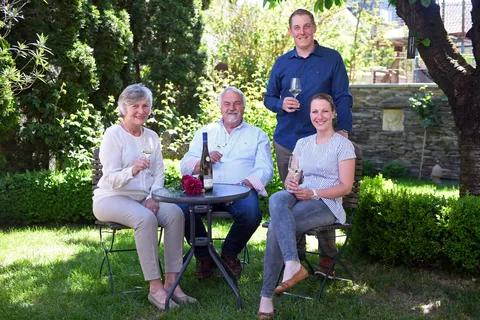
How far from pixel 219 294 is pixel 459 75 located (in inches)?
97.8

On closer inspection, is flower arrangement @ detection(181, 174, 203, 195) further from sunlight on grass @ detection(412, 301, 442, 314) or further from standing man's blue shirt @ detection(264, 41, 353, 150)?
sunlight on grass @ detection(412, 301, 442, 314)

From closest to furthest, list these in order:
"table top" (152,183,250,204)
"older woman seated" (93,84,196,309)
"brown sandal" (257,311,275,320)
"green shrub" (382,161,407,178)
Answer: "brown sandal" (257,311,275,320) → "table top" (152,183,250,204) → "older woman seated" (93,84,196,309) → "green shrub" (382,161,407,178)

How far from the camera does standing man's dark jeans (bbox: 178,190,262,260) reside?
12.4 ft

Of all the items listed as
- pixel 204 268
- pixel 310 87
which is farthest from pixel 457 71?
pixel 204 268

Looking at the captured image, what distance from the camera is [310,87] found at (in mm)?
3916

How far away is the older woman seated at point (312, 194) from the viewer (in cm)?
325

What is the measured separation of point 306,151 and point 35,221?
3757 mm

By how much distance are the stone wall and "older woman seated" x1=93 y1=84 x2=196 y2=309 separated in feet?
22.9

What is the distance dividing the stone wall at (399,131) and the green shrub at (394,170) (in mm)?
192

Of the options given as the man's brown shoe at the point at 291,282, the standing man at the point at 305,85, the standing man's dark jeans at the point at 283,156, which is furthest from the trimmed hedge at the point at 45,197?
the man's brown shoe at the point at 291,282

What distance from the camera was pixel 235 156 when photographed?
13.1ft

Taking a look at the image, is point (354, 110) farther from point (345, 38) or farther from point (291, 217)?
point (291, 217)

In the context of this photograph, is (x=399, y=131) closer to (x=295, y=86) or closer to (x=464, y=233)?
(x=464, y=233)

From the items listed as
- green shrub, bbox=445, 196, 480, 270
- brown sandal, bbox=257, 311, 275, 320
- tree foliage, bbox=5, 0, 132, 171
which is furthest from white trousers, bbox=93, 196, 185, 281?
tree foliage, bbox=5, 0, 132, 171
